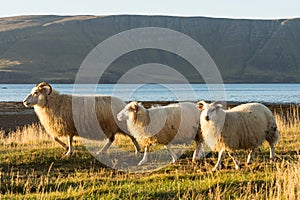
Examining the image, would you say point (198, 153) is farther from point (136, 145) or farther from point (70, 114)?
point (70, 114)

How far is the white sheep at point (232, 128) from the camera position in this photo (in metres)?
10.9

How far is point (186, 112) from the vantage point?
12.7m

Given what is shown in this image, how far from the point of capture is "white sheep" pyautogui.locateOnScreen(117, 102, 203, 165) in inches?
484

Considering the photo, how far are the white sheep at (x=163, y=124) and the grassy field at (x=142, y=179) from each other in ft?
2.00

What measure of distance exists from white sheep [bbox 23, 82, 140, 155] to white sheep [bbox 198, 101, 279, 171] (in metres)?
2.96

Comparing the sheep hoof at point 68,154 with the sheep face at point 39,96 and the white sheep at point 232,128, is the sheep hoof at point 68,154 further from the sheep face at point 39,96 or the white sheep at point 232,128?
the white sheep at point 232,128

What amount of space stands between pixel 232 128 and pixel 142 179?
9.35ft

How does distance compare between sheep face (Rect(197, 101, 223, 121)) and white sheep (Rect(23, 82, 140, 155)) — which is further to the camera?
white sheep (Rect(23, 82, 140, 155))

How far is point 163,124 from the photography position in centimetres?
1240

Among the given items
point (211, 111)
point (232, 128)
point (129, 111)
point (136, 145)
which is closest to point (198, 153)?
point (232, 128)

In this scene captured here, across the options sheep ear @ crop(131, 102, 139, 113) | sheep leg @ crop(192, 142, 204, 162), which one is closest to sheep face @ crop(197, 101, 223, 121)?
sheep leg @ crop(192, 142, 204, 162)

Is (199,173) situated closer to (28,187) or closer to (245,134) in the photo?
(245,134)

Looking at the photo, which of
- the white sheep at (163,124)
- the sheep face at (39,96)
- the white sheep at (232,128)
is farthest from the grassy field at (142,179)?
the sheep face at (39,96)

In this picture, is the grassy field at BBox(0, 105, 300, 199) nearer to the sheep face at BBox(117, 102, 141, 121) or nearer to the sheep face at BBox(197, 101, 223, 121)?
the sheep face at BBox(197, 101, 223, 121)
